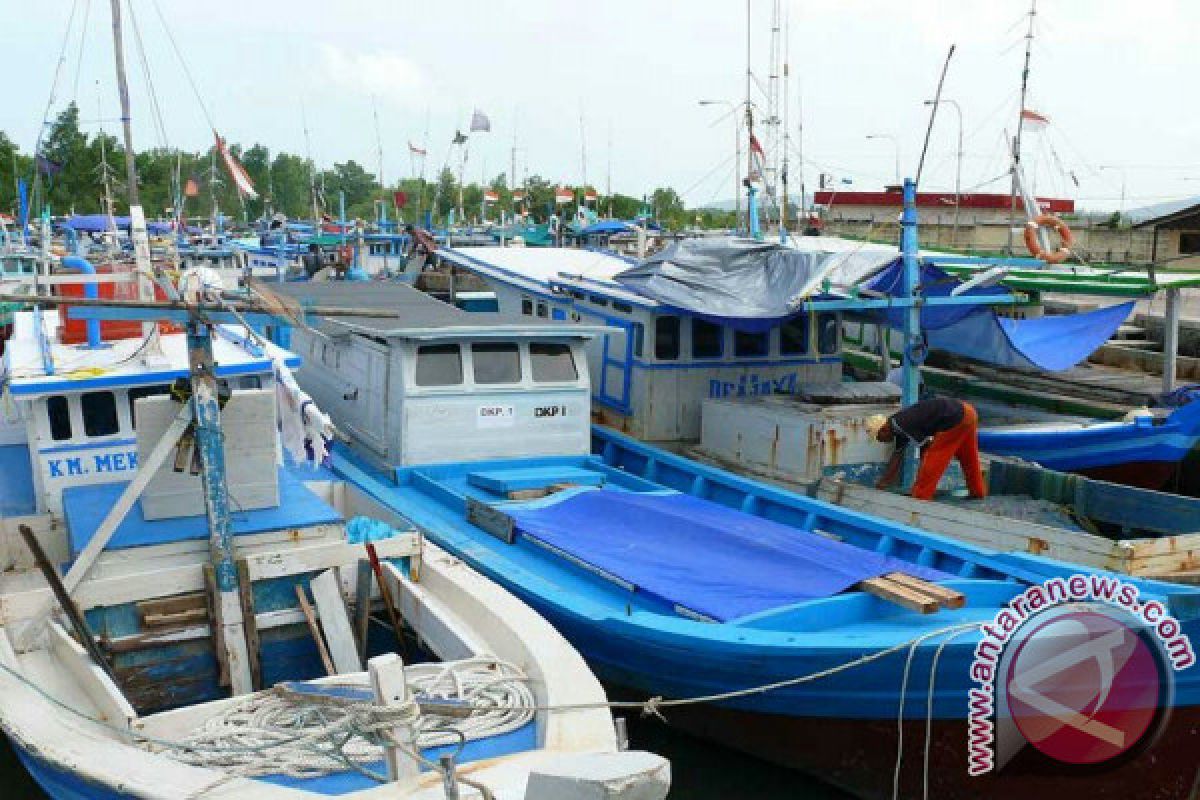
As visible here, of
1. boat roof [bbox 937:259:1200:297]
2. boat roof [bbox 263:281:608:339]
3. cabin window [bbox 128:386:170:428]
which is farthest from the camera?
boat roof [bbox 937:259:1200:297]

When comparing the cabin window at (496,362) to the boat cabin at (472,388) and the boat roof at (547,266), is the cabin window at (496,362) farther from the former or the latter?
the boat roof at (547,266)

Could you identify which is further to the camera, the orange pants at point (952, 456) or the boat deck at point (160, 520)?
the orange pants at point (952, 456)

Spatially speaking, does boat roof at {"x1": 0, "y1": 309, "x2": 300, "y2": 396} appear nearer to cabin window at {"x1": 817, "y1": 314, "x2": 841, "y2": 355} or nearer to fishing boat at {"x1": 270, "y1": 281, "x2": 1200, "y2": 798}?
fishing boat at {"x1": 270, "y1": 281, "x2": 1200, "y2": 798}

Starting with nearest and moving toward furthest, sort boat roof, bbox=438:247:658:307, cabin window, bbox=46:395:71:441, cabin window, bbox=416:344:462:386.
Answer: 1. cabin window, bbox=46:395:71:441
2. cabin window, bbox=416:344:462:386
3. boat roof, bbox=438:247:658:307

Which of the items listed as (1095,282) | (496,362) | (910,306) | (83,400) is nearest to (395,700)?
(83,400)

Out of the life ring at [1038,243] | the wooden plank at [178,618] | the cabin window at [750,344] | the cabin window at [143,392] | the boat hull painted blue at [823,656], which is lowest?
the boat hull painted blue at [823,656]

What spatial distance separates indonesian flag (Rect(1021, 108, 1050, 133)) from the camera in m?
19.9

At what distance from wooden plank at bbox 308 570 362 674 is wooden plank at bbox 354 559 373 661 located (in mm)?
72

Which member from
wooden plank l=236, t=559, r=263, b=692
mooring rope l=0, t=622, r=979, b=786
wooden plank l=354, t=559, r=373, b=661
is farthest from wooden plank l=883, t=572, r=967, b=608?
wooden plank l=236, t=559, r=263, b=692

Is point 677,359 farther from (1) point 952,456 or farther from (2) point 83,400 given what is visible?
(2) point 83,400

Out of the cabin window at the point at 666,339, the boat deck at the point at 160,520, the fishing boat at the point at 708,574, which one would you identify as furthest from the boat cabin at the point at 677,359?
the boat deck at the point at 160,520

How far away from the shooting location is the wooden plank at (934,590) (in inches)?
276

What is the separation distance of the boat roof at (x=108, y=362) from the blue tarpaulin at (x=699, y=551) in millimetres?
2557

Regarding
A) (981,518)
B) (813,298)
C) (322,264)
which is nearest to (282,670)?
(981,518)
